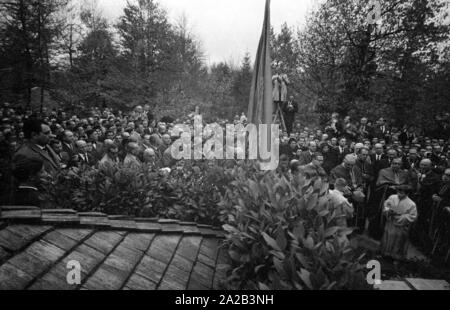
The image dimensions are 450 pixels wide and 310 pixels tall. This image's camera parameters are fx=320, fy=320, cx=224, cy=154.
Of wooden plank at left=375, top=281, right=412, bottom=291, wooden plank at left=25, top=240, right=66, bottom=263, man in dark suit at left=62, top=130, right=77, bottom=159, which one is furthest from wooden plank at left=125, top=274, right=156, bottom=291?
man in dark suit at left=62, top=130, right=77, bottom=159

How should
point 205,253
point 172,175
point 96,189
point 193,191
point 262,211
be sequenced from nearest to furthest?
point 262,211 < point 205,253 < point 96,189 < point 193,191 < point 172,175

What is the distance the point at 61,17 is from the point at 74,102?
544 centimetres

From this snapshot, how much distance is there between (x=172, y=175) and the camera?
5770 mm

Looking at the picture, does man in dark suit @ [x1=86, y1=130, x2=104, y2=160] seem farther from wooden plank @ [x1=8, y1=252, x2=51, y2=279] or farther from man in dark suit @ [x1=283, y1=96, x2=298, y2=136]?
man in dark suit @ [x1=283, y1=96, x2=298, y2=136]

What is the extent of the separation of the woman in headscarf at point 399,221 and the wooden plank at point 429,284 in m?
1.13

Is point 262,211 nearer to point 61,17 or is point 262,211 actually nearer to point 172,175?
point 172,175

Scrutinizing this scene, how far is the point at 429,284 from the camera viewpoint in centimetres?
573

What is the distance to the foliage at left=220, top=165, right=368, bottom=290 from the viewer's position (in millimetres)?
2561

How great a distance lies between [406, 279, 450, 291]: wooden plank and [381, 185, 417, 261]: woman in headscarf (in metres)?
1.13

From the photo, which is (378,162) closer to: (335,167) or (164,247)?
(335,167)

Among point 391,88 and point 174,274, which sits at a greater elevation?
point 391,88

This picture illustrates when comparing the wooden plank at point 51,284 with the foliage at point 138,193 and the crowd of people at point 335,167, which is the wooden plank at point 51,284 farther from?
the crowd of people at point 335,167

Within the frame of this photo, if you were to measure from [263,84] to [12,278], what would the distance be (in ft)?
15.8

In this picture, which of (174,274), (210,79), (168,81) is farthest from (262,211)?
(210,79)
